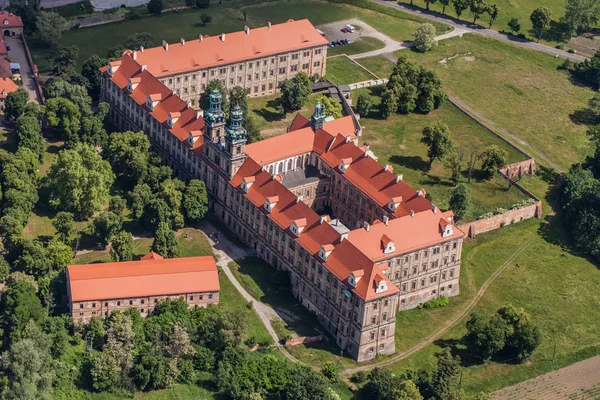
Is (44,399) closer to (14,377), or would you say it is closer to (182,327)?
(14,377)

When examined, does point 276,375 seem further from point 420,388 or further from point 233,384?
point 420,388

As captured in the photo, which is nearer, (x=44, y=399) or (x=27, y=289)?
(x=44, y=399)

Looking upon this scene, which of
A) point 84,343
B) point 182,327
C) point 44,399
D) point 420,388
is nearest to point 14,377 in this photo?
point 44,399

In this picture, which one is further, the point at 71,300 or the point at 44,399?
the point at 71,300

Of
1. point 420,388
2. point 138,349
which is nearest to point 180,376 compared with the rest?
point 138,349

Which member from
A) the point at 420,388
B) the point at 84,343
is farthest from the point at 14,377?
the point at 420,388
